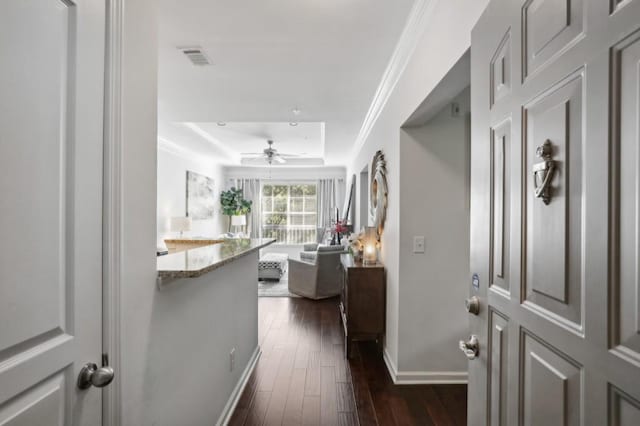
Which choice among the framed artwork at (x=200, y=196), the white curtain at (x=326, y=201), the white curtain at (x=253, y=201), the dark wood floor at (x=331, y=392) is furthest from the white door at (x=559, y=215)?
the white curtain at (x=253, y=201)

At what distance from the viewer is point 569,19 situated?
68 cm

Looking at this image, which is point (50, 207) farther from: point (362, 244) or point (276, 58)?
point (362, 244)

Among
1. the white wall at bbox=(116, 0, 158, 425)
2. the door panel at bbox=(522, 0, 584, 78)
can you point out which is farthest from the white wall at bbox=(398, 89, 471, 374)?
the white wall at bbox=(116, 0, 158, 425)

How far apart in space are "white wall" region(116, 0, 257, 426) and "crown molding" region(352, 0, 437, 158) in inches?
57.6

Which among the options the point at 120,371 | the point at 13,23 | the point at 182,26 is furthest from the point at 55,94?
the point at 182,26

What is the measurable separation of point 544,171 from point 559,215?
0.35ft

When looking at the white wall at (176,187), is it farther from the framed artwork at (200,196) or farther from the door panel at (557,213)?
the door panel at (557,213)

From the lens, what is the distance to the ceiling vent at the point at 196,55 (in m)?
2.37

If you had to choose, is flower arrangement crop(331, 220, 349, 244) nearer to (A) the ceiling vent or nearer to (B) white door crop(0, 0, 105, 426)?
(A) the ceiling vent

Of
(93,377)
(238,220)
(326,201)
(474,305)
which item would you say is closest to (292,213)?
(326,201)

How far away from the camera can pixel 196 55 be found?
246 cm

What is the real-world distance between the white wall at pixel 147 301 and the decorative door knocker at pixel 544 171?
3.72 feet

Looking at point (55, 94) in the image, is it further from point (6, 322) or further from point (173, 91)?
point (173, 91)

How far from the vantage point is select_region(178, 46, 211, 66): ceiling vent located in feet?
7.78
